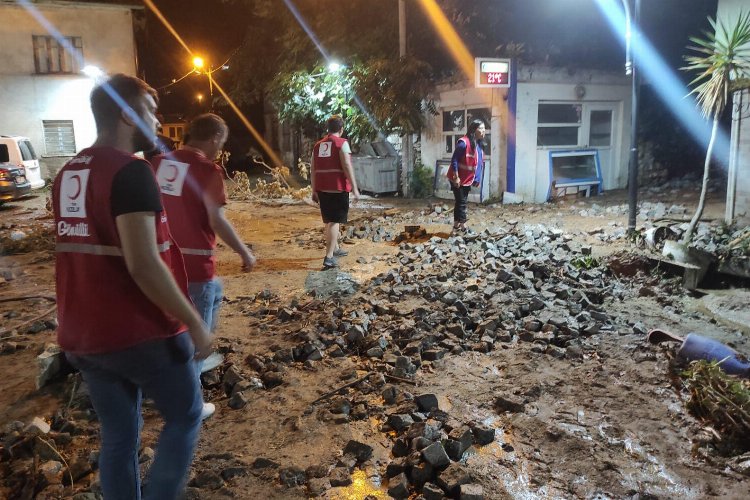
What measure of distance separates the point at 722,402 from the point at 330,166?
15.6ft

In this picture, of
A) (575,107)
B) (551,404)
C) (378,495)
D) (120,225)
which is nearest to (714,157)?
(575,107)

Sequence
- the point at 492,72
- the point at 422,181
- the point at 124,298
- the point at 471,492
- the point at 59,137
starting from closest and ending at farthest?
the point at 124,298 < the point at 471,492 < the point at 492,72 < the point at 422,181 < the point at 59,137

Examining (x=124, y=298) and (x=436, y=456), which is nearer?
(x=124, y=298)

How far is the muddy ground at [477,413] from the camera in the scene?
2.78m

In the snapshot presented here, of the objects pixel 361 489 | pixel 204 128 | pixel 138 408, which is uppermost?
pixel 204 128

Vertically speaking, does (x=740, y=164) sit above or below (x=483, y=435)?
above

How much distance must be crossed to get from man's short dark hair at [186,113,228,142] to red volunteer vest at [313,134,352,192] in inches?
125

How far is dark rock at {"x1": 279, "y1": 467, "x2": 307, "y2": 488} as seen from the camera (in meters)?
2.79

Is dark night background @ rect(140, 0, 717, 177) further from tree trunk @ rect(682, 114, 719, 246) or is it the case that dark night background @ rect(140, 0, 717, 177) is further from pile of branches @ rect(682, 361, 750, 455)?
pile of branches @ rect(682, 361, 750, 455)

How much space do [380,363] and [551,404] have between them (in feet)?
4.25

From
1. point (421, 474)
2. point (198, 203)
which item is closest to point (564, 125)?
point (198, 203)

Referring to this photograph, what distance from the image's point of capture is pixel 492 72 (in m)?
11.8

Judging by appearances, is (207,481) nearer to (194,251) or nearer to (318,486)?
(318,486)

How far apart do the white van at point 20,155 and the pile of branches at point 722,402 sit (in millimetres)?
17174
